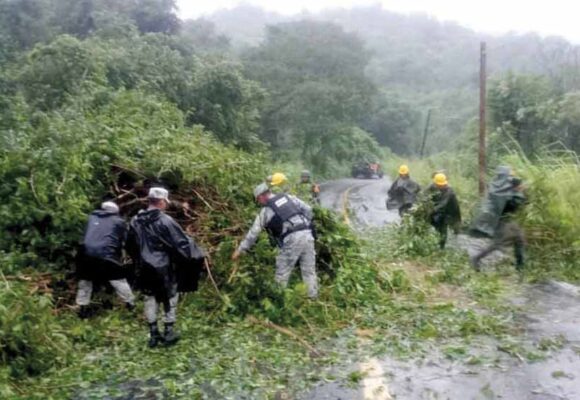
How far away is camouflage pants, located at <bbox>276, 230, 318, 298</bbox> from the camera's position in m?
8.15

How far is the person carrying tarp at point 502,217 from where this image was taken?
10898mm

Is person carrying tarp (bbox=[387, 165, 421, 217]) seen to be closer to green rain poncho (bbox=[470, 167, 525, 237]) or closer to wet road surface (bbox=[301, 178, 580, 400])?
green rain poncho (bbox=[470, 167, 525, 237])

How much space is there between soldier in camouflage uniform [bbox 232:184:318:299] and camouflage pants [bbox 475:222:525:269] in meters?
3.95

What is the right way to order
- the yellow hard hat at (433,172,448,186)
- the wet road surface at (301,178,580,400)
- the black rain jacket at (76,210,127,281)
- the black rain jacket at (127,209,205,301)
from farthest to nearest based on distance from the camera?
the yellow hard hat at (433,172,448,186)
the black rain jacket at (76,210,127,281)
the black rain jacket at (127,209,205,301)
the wet road surface at (301,178,580,400)

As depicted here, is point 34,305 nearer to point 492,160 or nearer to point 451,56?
point 492,160

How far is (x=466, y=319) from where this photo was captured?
786 cm

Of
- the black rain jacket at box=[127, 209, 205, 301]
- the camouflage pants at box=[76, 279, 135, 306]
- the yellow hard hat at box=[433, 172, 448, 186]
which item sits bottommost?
the camouflage pants at box=[76, 279, 135, 306]

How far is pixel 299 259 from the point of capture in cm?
840

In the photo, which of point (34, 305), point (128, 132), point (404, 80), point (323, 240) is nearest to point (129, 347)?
point (34, 305)

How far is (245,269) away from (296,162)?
3843 centimetres

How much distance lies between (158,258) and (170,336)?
2.60 ft

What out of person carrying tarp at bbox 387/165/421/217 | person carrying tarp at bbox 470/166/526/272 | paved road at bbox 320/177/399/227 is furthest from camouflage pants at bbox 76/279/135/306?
paved road at bbox 320/177/399/227

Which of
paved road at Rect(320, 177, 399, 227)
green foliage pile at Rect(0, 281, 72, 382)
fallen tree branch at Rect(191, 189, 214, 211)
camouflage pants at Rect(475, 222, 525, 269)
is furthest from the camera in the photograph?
paved road at Rect(320, 177, 399, 227)

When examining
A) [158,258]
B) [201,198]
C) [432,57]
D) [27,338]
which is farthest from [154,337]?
[432,57]
